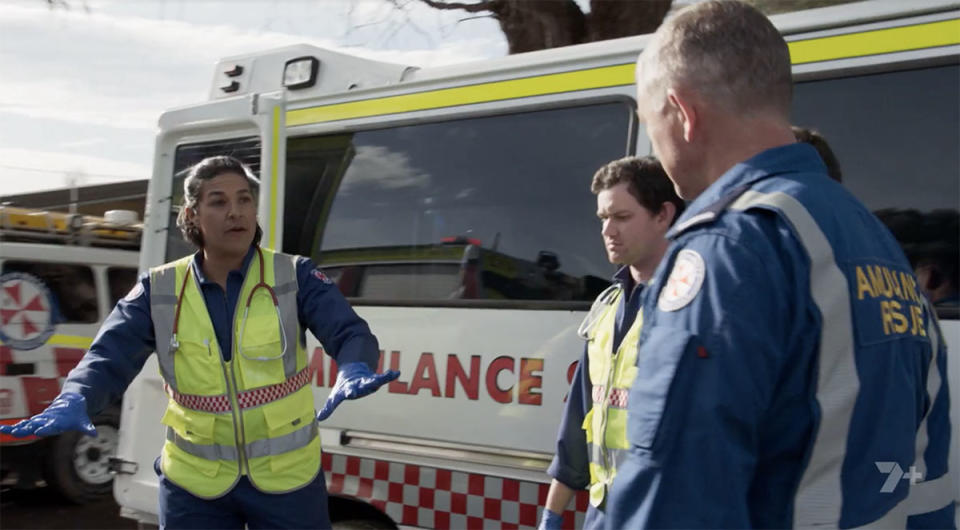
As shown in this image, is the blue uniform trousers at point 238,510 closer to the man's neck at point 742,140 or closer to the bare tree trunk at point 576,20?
the man's neck at point 742,140

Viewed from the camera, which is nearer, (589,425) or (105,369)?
(589,425)

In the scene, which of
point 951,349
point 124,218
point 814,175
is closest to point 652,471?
point 814,175

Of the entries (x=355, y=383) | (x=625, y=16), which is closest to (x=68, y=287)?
(x=625, y=16)

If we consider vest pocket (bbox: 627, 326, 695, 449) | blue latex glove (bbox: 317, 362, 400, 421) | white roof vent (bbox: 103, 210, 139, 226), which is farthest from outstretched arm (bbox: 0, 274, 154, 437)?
white roof vent (bbox: 103, 210, 139, 226)

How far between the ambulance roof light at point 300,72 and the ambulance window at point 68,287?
3738 millimetres

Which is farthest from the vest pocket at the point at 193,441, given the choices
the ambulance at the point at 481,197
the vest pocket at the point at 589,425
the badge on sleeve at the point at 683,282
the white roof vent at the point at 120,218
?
the white roof vent at the point at 120,218

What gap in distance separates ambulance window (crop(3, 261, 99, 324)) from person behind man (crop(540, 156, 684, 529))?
18.2 feet

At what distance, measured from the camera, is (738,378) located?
44.8 inches

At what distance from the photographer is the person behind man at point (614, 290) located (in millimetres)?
2365

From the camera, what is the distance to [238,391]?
268 cm

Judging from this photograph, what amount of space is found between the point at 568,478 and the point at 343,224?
1.62 meters

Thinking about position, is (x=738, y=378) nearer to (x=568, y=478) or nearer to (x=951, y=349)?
(x=568, y=478)

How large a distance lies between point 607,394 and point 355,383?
67cm

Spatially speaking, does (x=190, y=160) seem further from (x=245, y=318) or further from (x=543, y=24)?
(x=543, y=24)
